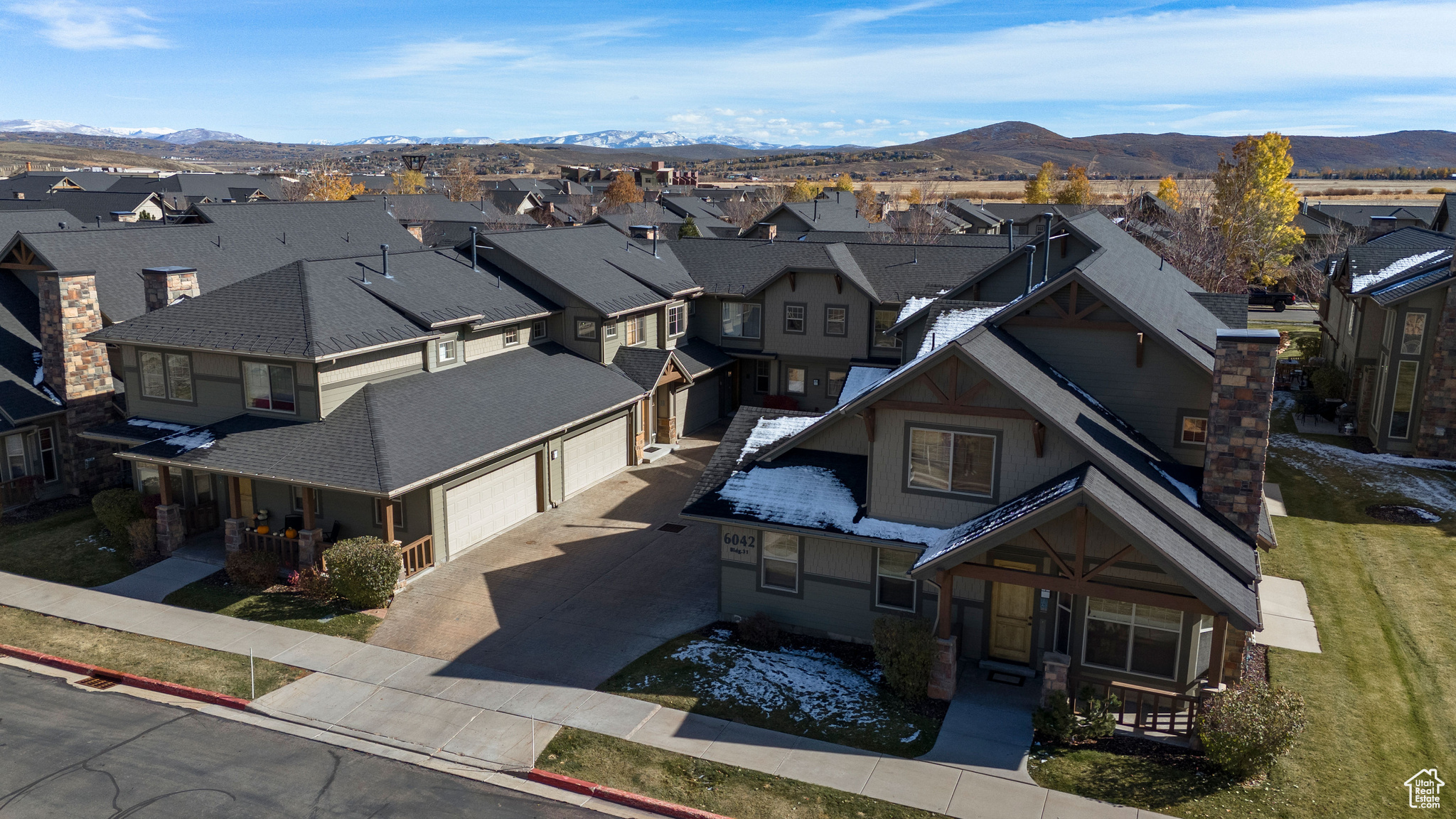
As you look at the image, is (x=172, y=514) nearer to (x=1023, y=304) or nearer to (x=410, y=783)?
(x=410, y=783)

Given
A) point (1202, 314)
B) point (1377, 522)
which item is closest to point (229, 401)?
point (1202, 314)

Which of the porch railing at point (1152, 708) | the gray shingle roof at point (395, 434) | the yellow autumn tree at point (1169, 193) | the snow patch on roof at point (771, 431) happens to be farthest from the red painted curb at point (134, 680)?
the yellow autumn tree at point (1169, 193)

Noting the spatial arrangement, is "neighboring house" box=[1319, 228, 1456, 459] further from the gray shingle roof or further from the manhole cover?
the gray shingle roof

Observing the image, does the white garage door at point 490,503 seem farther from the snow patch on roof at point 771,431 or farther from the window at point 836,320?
the window at point 836,320

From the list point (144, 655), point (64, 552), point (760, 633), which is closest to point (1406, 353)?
point (760, 633)

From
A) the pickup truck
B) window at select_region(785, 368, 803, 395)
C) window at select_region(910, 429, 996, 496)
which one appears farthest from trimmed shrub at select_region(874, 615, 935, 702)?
the pickup truck

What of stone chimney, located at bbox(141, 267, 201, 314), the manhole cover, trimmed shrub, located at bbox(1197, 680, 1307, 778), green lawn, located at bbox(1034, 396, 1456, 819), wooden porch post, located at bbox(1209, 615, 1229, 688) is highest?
stone chimney, located at bbox(141, 267, 201, 314)
